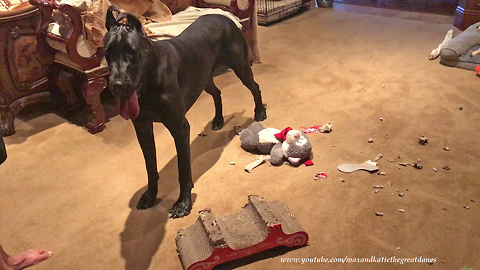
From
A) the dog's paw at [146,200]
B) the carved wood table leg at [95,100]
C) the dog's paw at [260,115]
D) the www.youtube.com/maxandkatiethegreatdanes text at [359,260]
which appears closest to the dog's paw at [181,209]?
the dog's paw at [146,200]

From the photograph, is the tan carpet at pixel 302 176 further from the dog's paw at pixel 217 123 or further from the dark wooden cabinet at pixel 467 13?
the dark wooden cabinet at pixel 467 13

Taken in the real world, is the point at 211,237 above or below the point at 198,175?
above

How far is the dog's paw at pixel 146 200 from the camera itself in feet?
6.48

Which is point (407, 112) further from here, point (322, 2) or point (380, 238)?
point (322, 2)

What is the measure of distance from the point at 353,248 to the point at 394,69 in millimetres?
2038

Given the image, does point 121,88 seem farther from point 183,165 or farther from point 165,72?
point 183,165

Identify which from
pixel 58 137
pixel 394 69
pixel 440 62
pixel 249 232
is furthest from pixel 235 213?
pixel 440 62

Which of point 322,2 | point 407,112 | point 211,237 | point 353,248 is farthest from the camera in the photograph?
point 322,2

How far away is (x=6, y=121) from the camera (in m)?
2.75

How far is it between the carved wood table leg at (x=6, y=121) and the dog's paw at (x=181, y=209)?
1510 mm

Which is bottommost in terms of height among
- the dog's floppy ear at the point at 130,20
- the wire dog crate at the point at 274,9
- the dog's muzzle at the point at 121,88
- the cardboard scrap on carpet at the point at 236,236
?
the cardboard scrap on carpet at the point at 236,236

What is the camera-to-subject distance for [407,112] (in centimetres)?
265

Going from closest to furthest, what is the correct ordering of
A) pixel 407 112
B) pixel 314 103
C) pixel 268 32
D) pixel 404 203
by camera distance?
pixel 404 203 < pixel 407 112 < pixel 314 103 < pixel 268 32

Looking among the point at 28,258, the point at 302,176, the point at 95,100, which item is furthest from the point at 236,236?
the point at 95,100
